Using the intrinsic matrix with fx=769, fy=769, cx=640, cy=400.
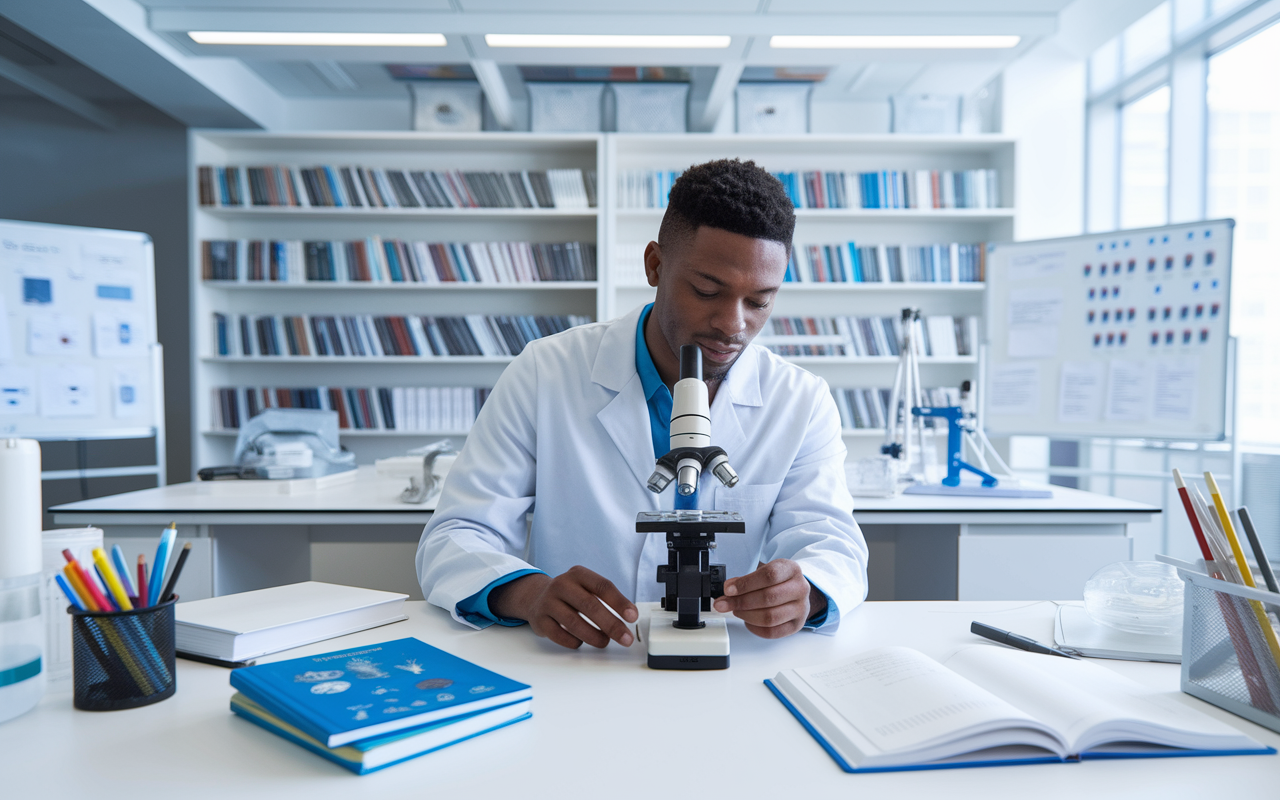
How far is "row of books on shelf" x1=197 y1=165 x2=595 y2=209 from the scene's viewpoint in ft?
13.4

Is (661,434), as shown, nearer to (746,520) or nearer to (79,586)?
(746,520)

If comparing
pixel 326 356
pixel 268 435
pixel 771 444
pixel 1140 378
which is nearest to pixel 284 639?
pixel 771 444

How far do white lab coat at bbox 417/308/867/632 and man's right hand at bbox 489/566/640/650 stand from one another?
1.21 ft

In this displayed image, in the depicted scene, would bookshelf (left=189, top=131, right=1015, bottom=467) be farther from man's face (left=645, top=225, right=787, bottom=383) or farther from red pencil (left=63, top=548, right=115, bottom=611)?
red pencil (left=63, top=548, right=115, bottom=611)

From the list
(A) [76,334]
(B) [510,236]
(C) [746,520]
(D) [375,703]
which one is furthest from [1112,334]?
(A) [76,334]

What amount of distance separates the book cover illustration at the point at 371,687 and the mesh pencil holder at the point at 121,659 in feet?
0.28

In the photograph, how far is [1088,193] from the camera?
14.2ft

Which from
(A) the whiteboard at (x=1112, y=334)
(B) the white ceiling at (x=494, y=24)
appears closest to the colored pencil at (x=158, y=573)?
(B) the white ceiling at (x=494, y=24)

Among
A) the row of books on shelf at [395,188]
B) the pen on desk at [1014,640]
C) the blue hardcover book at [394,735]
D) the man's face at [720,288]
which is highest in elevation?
the row of books on shelf at [395,188]

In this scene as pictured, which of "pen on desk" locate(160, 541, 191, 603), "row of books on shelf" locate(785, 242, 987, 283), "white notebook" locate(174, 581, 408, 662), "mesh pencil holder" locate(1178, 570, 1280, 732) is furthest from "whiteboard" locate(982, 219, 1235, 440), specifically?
"pen on desk" locate(160, 541, 191, 603)

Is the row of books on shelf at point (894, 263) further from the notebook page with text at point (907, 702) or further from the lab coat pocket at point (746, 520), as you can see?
the notebook page with text at point (907, 702)

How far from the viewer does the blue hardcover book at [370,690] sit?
644mm

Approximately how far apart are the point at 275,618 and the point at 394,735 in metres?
0.39

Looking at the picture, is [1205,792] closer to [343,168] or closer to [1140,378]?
[1140,378]
